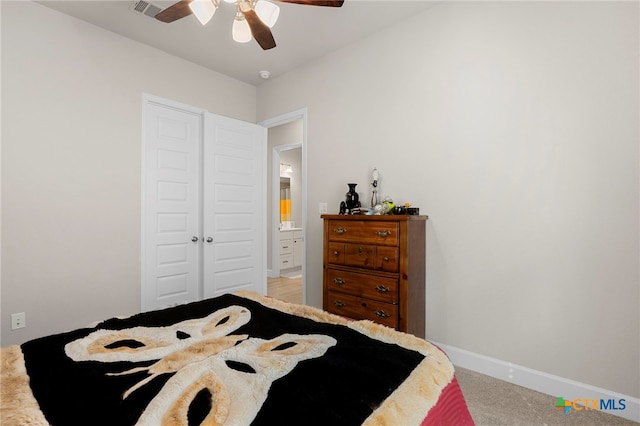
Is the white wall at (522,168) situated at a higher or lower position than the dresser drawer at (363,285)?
higher

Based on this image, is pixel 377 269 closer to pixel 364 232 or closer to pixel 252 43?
Answer: pixel 364 232

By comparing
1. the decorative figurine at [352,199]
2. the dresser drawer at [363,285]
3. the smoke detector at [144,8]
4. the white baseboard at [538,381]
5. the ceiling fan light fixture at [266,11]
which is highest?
the smoke detector at [144,8]

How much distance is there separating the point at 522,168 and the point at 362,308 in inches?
60.9

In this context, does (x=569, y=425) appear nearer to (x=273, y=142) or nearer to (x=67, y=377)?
(x=67, y=377)

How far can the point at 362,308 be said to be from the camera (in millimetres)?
2447

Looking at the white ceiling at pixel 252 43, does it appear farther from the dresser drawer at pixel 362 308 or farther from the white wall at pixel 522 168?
the dresser drawer at pixel 362 308

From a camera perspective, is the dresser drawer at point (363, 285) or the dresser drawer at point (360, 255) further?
the dresser drawer at point (360, 255)

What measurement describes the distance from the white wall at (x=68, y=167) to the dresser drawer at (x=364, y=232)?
1.99m

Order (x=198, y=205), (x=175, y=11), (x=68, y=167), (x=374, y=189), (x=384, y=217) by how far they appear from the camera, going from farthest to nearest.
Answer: (x=198, y=205)
(x=374, y=189)
(x=68, y=167)
(x=384, y=217)
(x=175, y=11)

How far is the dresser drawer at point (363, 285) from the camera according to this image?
90.7 inches

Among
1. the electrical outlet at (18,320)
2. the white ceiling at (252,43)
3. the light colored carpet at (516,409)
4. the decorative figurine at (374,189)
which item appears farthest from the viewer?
the decorative figurine at (374,189)

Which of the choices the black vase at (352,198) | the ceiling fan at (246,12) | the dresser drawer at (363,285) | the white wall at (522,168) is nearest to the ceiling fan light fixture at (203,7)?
the ceiling fan at (246,12)

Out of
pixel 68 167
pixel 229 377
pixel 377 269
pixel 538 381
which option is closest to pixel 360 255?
pixel 377 269

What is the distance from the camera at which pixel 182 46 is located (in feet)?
10.4
